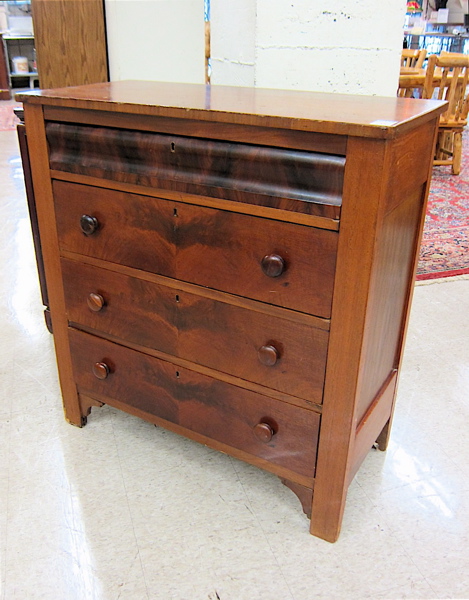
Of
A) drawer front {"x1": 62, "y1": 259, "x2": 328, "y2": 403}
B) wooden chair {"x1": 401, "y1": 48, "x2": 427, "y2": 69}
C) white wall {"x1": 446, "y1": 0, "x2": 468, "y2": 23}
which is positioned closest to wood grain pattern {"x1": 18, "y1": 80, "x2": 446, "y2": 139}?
drawer front {"x1": 62, "y1": 259, "x2": 328, "y2": 403}

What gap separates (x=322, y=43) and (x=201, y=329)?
913 millimetres

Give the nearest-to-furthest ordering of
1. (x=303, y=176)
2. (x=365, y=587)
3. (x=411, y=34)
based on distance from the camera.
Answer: (x=303, y=176) < (x=365, y=587) < (x=411, y=34)

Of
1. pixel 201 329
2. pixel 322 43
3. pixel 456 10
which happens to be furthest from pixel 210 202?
pixel 456 10

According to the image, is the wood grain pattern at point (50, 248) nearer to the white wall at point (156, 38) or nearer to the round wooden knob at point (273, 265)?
the round wooden knob at point (273, 265)

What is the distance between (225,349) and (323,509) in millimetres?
429

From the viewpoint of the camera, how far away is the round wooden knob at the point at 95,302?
1.43m

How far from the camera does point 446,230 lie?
3.33 meters

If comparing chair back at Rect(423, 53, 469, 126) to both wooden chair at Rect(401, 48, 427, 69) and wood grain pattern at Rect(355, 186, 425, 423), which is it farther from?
wood grain pattern at Rect(355, 186, 425, 423)

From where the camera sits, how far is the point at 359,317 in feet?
3.56

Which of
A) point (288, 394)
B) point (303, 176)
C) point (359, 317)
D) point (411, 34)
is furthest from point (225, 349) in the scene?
point (411, 34)

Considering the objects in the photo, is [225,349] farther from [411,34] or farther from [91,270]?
[411,34]

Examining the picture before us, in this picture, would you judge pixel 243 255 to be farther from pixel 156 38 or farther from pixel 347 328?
pixel 156 38

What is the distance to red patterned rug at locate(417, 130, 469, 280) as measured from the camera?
9.25ft

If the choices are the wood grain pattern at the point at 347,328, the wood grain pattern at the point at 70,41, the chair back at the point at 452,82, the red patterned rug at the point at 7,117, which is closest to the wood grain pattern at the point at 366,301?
the wood grain pattern at the point at 347,328
